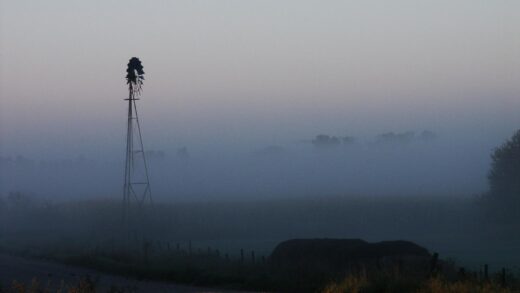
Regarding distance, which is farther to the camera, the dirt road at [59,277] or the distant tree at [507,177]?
the distant tree at [507,177]

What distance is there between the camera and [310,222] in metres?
121

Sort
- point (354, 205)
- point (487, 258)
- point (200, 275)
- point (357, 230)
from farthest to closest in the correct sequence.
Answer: point (354, 205) < point (357, 230) < point (487, 258) < point (200, 275)

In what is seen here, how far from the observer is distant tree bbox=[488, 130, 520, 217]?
96625 millimetres

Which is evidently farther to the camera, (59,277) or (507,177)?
(507,177)

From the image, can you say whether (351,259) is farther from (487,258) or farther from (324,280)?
(487,258)

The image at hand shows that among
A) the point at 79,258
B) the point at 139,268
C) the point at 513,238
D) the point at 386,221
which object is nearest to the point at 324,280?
the point at 139,268

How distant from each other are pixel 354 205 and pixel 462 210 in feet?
71.4

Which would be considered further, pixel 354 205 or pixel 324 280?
pixel 354 205

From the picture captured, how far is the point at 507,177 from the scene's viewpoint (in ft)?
319

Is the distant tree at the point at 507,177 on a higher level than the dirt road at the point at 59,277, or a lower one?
higher

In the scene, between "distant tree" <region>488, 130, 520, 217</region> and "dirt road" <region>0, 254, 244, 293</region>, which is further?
"distant tree" <region>488, 130, 520, 217</region>

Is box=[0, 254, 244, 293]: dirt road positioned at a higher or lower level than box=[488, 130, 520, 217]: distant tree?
lower

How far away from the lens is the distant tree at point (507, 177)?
317ft

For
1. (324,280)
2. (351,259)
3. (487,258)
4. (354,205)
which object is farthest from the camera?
(354,205)
